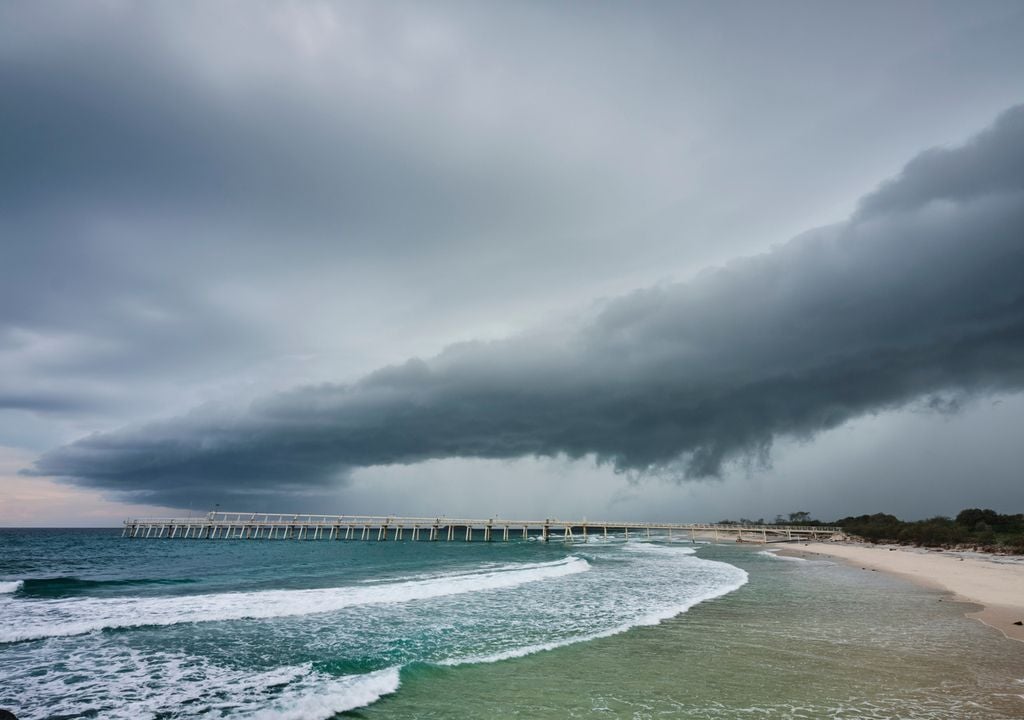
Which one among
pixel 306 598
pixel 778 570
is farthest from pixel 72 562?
pixel 778 570

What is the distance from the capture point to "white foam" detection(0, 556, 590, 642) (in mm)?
19562

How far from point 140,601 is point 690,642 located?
26226mm

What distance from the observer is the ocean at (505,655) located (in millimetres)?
10711

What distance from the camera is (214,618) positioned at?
824 inches

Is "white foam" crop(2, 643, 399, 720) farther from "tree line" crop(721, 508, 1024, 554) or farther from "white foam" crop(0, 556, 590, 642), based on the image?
"tree line" crop(721, 508, 1024, 554)

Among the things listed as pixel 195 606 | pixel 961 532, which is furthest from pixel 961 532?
pixel 195 606

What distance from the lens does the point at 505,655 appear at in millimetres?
14797

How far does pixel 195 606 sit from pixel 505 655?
56.5 ft

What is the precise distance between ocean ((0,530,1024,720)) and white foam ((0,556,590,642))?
165 mm

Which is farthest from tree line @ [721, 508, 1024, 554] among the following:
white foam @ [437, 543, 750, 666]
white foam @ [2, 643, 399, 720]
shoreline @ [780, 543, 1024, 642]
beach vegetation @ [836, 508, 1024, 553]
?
white foam @ [2, 643, 399, 720]

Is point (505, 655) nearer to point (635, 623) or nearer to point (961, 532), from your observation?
point (635, 623)

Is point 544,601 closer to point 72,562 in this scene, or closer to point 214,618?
point 214,618

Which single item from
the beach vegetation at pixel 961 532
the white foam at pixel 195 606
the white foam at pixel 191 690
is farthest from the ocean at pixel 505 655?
the beach vegetation at pixel 961 532

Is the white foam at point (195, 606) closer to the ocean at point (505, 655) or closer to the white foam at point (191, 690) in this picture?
the ocean at point (505, 655)
